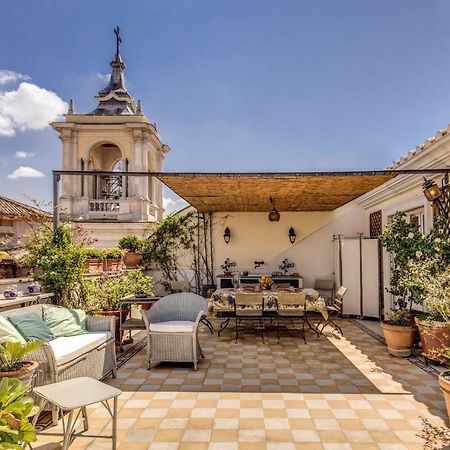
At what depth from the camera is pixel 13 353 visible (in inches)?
119

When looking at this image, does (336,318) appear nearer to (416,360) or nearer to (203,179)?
(416,360)

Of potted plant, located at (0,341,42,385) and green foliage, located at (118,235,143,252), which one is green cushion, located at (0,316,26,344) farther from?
green foliage, located at (118,235,143,252)

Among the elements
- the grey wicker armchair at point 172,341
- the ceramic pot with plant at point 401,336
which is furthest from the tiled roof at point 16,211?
the ceramic pot with plant at point 401,336

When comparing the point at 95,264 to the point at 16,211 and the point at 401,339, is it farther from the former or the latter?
the point at 401,339

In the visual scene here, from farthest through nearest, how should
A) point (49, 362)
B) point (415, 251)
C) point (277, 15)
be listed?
point (277, 15) < point (415, 251) < point (49, 362)

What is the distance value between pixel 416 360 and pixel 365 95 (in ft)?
24.8

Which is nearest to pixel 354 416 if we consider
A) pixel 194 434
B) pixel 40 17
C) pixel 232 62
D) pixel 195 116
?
pixel 194 434

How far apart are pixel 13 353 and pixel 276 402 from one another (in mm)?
2552

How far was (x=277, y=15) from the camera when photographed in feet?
27.4

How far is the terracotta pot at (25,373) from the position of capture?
10.2 ft

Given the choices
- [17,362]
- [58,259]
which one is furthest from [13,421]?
[58,259]

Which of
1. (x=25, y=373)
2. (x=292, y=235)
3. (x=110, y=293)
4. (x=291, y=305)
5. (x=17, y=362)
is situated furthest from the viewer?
(x=292, y=235)

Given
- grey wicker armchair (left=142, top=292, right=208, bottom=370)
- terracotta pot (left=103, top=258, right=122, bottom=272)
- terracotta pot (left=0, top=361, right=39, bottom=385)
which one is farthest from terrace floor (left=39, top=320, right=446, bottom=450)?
terracotta pot (left=103, top=258, right=122, bottom=272)

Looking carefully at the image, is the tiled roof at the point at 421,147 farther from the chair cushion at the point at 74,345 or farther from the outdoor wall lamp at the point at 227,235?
the chair cushion at the point at 74,345
